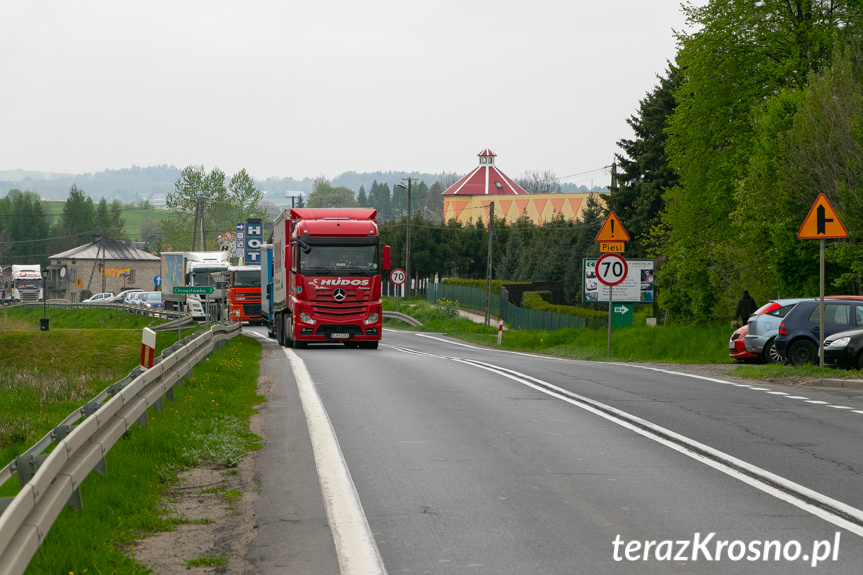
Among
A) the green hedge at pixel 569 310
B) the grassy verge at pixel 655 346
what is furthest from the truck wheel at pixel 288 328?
the green hedge at pixel 569 310

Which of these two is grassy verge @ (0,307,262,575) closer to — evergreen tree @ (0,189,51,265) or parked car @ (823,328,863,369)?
parked car @ (823,328,863,369)

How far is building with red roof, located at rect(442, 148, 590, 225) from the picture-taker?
14650 cm

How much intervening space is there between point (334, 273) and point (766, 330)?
36.3 ft

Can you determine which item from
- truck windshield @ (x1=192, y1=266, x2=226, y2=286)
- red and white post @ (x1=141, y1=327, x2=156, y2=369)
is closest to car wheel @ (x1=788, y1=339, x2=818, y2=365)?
red and white post @ (x1=141, y1=327, x2=156, y2=369)

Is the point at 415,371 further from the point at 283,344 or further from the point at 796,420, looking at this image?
the point at 283,344

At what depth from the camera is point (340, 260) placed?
28297 mm

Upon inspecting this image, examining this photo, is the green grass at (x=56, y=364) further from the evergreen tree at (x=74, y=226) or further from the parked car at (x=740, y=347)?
the evergreen tree at (x=74, y=226)

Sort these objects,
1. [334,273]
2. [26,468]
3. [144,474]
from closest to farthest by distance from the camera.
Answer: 1. [26,468]
2. [144,474]
3. [334,273]

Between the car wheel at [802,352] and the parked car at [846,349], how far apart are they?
4.63 ft

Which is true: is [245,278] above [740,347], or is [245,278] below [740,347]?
above

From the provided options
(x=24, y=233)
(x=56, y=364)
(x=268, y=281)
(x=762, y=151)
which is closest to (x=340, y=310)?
(x=268, y=281)

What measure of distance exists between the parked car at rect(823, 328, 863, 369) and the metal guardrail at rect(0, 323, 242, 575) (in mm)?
12932

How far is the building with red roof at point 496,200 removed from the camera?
5768 inches

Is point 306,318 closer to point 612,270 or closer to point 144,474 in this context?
point 612,270
